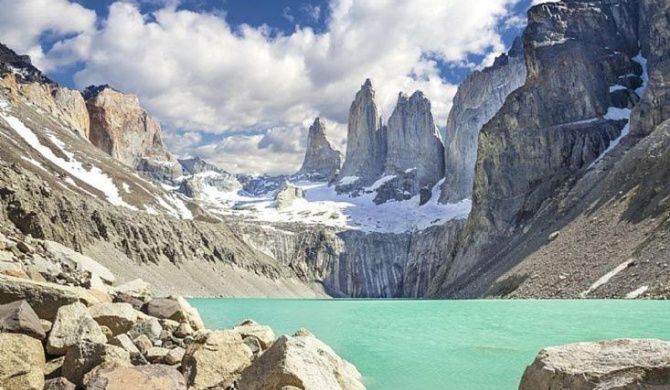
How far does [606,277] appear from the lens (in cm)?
5347

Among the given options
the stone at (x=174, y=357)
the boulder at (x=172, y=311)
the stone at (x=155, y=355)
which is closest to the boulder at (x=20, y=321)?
the stone at (x=155, y=355)

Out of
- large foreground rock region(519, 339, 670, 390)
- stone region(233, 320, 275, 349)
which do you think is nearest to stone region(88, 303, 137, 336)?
stone region(233, 320, 275, 349)

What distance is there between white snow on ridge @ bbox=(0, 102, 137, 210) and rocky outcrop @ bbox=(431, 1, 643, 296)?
7941 centimetres

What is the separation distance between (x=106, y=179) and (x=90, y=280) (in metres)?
A: 126

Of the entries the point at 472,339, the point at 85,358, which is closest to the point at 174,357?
the point at 85,358

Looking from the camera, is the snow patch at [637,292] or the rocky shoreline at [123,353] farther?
the snow patch at [637,292]

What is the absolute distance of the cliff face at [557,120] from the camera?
92.1 metres

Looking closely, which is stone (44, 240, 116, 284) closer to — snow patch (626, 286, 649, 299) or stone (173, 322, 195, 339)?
stone (173, 322, 195, 339)

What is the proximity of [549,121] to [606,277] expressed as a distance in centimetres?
6352

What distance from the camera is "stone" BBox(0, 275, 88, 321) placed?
13133mm

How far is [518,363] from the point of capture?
18.9 meters

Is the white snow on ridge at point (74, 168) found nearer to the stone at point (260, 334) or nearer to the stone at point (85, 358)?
the stone at point (260, 334)

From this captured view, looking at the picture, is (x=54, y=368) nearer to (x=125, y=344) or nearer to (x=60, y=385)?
(x=60, y=385)

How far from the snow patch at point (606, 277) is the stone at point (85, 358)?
2037 inches
